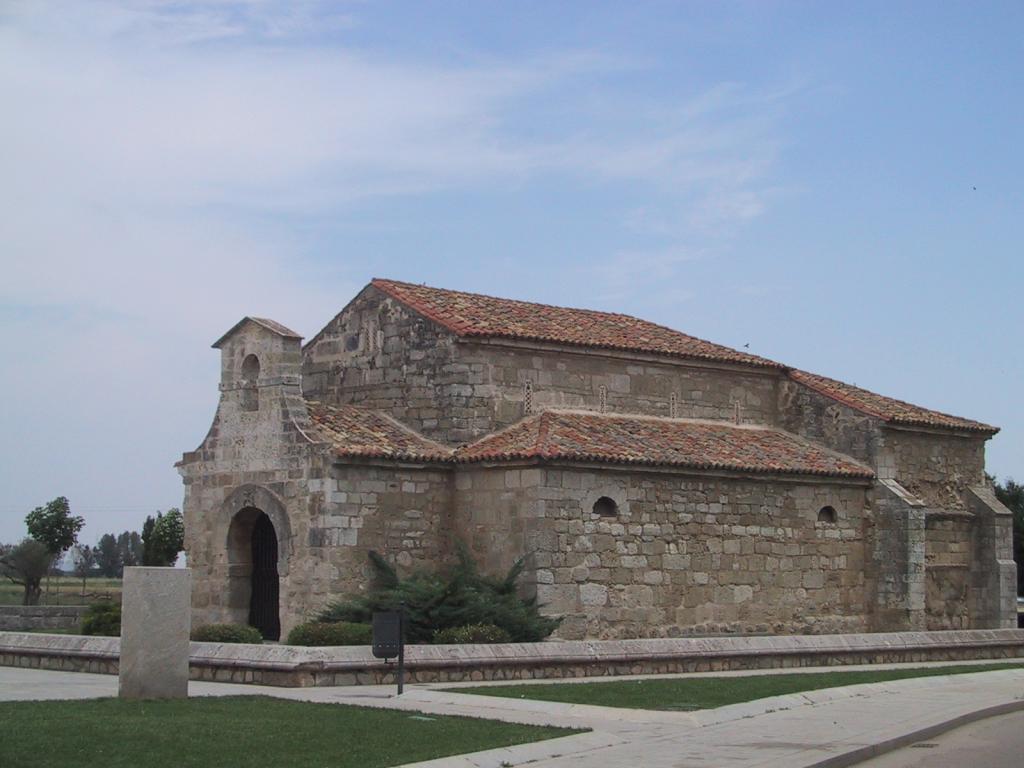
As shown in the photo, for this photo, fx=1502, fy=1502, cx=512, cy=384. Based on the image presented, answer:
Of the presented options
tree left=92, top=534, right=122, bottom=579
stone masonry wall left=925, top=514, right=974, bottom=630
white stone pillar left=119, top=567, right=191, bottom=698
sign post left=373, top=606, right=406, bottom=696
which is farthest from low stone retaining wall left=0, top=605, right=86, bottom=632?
tree left=92, top=534, right=122, bottom=579

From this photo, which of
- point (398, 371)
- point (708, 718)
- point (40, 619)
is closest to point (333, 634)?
point (398, 371)

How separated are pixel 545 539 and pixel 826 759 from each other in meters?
13.0

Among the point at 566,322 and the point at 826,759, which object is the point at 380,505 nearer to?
the point at 566,322

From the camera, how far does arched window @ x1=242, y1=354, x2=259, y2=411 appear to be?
29.8 m

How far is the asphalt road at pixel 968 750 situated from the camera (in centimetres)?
1524

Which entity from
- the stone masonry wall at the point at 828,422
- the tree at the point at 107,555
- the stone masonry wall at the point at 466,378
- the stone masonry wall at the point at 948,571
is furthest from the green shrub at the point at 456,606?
the tree at the point at 107,555

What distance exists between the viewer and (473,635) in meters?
24.8

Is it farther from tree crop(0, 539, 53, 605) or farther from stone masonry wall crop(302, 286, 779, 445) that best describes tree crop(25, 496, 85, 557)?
stone masonry wall crop(302, 286, 779, 445)

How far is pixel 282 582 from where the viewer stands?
28.0m

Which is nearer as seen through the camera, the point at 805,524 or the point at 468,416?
the point at 468,416

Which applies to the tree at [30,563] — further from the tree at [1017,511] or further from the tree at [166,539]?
the tree at [1017,511]

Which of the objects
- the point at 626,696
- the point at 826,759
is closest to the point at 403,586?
the point at 626,696

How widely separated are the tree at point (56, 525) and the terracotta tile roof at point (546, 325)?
1175 inches

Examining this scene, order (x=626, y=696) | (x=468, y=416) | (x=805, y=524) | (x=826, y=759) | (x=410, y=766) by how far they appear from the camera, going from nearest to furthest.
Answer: (x=410, y=766), (x=826, y=759), (x=626, y=696), (x=468, y=416), (x=805, y=524)
